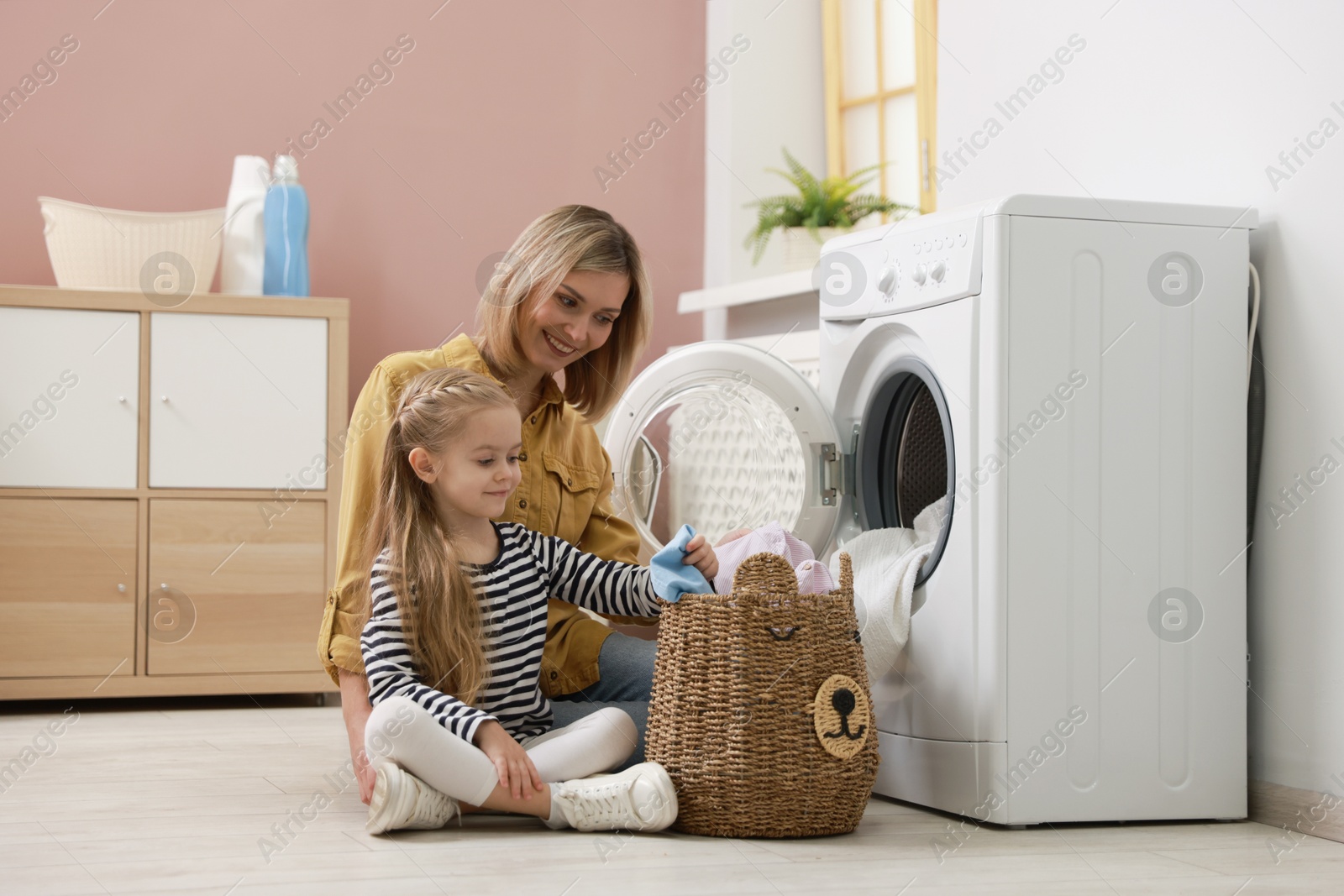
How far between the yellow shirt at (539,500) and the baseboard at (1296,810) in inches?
35.0

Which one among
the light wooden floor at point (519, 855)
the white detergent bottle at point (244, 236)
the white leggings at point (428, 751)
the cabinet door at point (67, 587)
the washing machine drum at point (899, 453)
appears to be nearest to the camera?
the light wooden floor at point (519, 855)

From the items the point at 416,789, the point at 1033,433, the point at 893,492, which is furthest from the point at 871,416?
the point at 416,789

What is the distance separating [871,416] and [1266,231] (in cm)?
59

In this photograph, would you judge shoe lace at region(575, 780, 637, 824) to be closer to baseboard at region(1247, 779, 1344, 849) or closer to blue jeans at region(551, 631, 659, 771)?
blue jeans at region(551, 631, 659, 771)

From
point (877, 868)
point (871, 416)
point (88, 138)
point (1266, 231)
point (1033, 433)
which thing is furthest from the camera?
point (88, 138)

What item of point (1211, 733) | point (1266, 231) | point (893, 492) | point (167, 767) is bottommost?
point (167, 767)

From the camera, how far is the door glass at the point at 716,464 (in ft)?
6.82

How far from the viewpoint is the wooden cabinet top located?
2615 mm

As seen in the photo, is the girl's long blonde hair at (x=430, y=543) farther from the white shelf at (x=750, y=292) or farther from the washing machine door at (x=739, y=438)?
the white shelf at (x=750, y=292)

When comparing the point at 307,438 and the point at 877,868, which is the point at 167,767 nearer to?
the point at 307,438

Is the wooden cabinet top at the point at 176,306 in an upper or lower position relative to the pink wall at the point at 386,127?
lower

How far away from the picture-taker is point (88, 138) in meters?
2.97

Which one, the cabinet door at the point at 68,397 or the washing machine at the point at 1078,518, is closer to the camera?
the washing machine at the point at 1078,518

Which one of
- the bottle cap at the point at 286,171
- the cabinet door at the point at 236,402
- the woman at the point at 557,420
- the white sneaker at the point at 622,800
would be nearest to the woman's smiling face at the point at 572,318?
the woman at the point at 557,420
